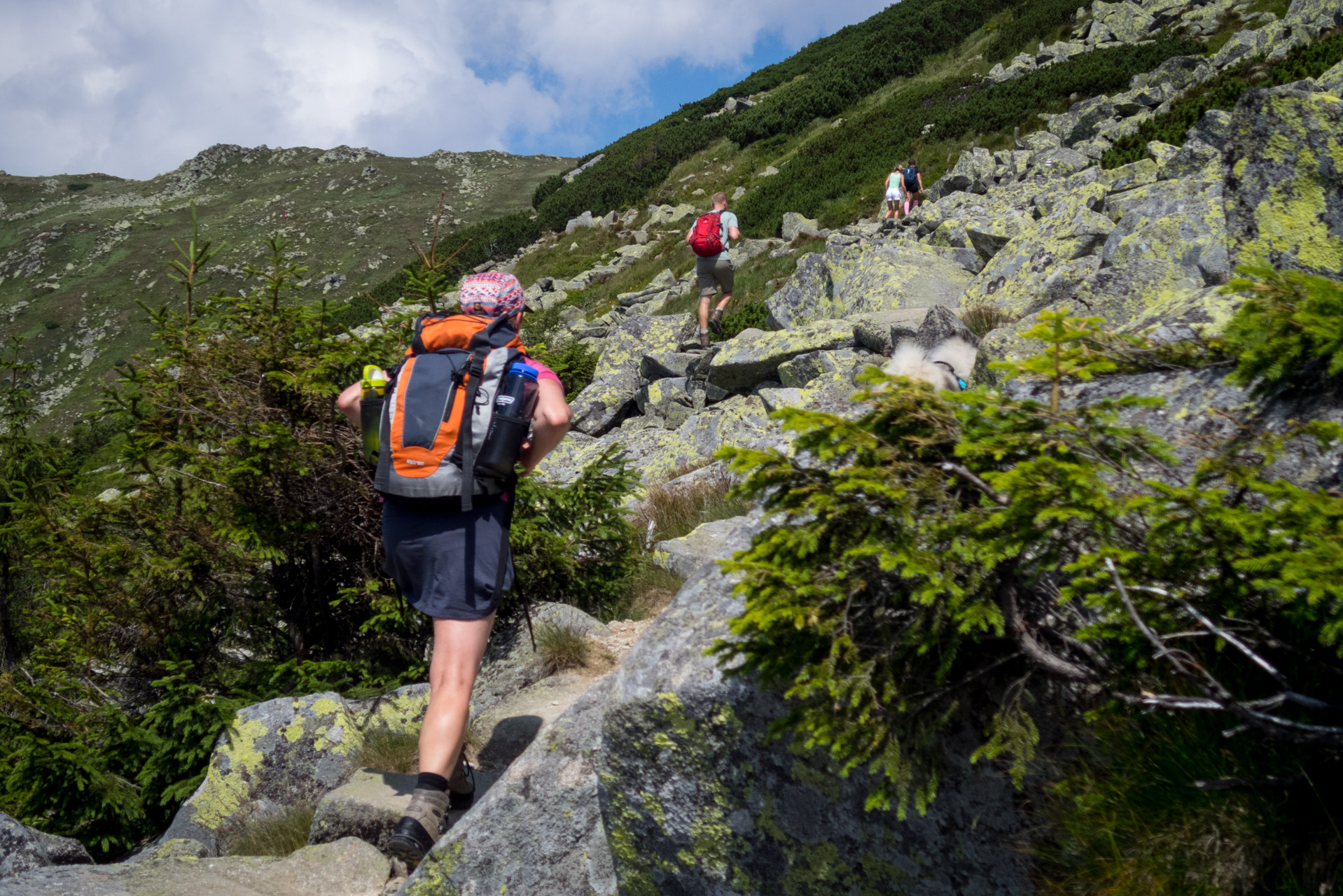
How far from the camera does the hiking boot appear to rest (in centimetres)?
294

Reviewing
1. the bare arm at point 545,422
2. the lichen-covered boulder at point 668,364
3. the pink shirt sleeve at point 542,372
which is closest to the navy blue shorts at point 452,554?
the bare arm at point 545,422

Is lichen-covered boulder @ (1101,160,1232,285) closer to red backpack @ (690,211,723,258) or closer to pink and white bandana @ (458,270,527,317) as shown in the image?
pink and white bandana @ (458,270,527,317)

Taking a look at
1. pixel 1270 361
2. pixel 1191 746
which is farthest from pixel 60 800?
pixel 1270 361

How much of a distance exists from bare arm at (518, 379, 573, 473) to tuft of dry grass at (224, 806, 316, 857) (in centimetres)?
226

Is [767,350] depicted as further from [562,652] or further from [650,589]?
[562,652]

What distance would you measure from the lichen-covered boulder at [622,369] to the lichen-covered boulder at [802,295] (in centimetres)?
148

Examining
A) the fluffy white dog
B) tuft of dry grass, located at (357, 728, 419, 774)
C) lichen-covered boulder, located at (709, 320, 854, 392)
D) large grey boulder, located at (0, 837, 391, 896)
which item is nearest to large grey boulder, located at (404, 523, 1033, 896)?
large grey boulder, located at (0, 837, 391, 896)

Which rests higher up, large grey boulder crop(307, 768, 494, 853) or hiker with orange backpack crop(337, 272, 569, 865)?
hiker with orange backpack crop(337, 272, 569, 865)

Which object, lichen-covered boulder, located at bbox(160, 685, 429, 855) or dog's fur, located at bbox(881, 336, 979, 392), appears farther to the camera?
lichen-covered boulder, located at bbox(160, 685, 429, 855)

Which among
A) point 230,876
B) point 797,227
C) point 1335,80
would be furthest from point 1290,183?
point 797,227

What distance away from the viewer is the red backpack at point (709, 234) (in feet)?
37.7

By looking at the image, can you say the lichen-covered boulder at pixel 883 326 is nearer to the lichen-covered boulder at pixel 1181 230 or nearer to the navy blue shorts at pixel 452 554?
the lichen-covered boulder at pixel 1181 230

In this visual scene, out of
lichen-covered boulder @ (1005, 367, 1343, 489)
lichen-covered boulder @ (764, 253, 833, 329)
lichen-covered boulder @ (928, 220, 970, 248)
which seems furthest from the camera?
lichen-covered boulder @ (928, 220, 970, 248)

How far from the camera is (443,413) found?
121 inches
